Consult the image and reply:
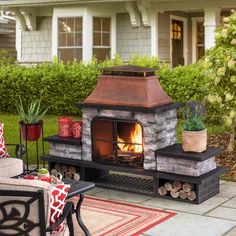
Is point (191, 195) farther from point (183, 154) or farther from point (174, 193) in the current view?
point (183, 154)

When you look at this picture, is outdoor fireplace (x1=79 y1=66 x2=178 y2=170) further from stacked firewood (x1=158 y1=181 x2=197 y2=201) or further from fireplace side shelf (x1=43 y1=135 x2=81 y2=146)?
stacked firewood (x1=158 y1=181 x2=197 y2=201)

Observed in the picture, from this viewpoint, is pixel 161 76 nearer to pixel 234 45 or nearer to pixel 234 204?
pixel 234 45

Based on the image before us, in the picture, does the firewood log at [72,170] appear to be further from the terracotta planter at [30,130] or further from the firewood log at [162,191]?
the firewood log at [162,191]

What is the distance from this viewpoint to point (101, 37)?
1842 centimetres

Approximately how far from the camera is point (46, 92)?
15.6 m

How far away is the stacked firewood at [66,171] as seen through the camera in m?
8.65

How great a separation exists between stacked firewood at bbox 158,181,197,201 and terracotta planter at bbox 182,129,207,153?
0.48 meters

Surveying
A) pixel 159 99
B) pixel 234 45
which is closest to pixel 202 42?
pixel 234 45

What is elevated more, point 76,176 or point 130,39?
point 130,39

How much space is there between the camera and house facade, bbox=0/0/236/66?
57.3 ft

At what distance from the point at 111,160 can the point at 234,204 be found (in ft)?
6.25

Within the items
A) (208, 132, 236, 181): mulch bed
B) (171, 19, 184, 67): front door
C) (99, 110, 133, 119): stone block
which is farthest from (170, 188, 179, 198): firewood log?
(171, 19, 184, 67): front door

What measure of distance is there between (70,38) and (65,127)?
1032cm

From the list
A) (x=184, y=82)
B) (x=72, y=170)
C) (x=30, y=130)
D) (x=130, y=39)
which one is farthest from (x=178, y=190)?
(x=130, y=39)
